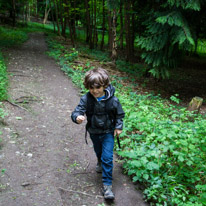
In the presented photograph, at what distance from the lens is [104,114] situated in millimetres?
2947

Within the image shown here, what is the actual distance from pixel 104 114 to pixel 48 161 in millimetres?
1559

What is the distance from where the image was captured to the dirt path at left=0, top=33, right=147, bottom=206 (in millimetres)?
2926

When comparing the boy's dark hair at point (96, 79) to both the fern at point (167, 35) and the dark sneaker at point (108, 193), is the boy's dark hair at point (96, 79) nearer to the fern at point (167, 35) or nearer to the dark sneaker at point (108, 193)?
the dark sneaker at point (108, 193)

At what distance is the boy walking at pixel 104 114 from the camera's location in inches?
111

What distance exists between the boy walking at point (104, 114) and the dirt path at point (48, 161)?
0.45m

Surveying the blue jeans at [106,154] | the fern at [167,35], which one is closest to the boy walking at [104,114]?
the blue jeans at [106,154]

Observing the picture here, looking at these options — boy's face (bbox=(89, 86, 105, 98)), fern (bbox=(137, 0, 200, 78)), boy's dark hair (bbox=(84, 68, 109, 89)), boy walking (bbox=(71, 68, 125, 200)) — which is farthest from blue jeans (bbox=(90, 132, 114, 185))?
fern (bbox=(137, 0, 200, 78))

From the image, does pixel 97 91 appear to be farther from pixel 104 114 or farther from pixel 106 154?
pixel 106 154

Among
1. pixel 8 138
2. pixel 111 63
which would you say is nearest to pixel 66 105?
pixel 8 138

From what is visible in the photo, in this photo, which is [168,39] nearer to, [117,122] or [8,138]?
[117,122]

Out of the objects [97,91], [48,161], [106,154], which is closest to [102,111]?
[97,91]

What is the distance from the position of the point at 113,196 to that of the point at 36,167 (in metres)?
1.44

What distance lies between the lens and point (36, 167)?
349 cm

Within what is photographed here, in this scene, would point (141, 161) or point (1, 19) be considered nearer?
point (141, 161)
